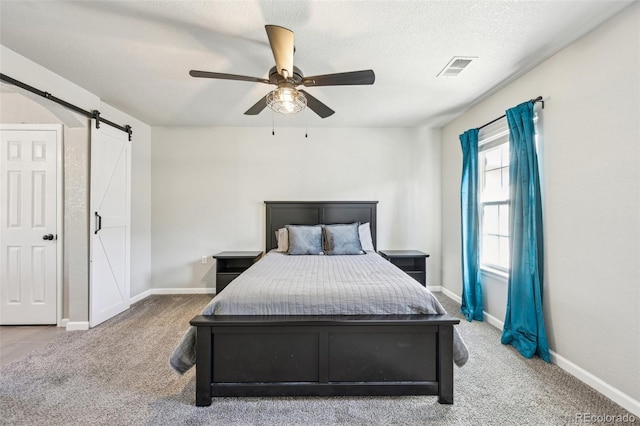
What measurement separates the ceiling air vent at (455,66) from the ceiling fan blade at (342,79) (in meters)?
0.94

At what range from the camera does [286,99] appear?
2.06m

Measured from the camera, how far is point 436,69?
98.5 inches

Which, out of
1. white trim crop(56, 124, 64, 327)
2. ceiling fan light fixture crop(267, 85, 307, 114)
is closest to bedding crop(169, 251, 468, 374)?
ceiling fan light fixture crop(267, 85, 307, 114)

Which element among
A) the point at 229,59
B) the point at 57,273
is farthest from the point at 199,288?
the point at 229,59

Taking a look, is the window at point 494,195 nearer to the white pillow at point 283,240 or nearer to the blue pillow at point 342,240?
the blue pillow at point 342,240

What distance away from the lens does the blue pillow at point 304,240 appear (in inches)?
139

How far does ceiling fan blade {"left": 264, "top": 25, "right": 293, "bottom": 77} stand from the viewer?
1.61 metres

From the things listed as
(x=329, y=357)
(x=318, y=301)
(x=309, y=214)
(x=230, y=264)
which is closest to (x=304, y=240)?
(x=309, y=214)

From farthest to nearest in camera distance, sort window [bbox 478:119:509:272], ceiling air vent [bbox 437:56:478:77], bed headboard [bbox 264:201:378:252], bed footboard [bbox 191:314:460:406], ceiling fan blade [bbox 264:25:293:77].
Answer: bed headboard [bbox 264:201:378:252], window [bbox 478:119:509:272], ceiling air vent [bbox 437:56:478:77], bed footboard [bbox 191:314:460:406], ceiling fan blade [bbox 264:25:293:77]

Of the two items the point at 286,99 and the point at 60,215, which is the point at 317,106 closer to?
the point at 286,99

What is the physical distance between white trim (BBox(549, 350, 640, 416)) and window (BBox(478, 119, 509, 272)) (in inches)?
37.5

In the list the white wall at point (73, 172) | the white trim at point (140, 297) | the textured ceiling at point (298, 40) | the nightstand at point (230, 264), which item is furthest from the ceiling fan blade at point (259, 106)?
the white trim at point (140, 297)

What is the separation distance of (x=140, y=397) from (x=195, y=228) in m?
2.66

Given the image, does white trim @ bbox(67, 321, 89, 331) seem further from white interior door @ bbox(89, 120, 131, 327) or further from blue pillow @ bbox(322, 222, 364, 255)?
blue pillow @ bbox(322, 222, 364, 255)
